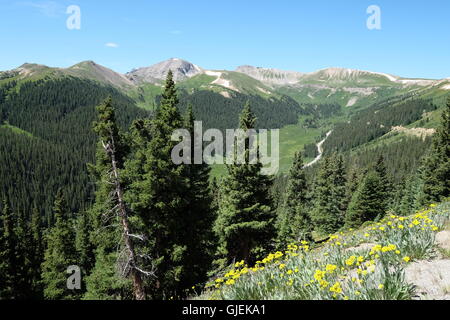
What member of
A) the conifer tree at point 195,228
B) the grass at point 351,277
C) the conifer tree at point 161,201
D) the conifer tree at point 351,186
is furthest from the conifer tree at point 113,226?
the conifer tree at point 351,186

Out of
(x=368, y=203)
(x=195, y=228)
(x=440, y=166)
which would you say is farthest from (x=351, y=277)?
(x=368, y=203)

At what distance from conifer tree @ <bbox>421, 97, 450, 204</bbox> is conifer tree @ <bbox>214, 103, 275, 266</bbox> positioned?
22845mm

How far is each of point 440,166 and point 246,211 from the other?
1076 inches

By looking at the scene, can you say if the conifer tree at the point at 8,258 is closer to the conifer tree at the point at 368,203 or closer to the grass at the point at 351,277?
the grass at the point at 351,277

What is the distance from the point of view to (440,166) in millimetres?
35531

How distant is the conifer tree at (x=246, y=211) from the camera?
25172 millimetres

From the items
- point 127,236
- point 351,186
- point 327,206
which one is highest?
point 127,236

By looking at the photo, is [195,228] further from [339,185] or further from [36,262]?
[36,262]

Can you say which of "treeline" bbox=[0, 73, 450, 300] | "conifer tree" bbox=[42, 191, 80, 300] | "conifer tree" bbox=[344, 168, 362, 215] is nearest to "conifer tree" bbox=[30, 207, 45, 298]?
"treeline" bbox=[0, 73, 450, 300]

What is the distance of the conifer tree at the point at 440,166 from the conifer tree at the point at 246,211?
22.8 meters

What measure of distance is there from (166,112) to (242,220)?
11.7 metres

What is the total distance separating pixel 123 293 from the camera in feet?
66.6
